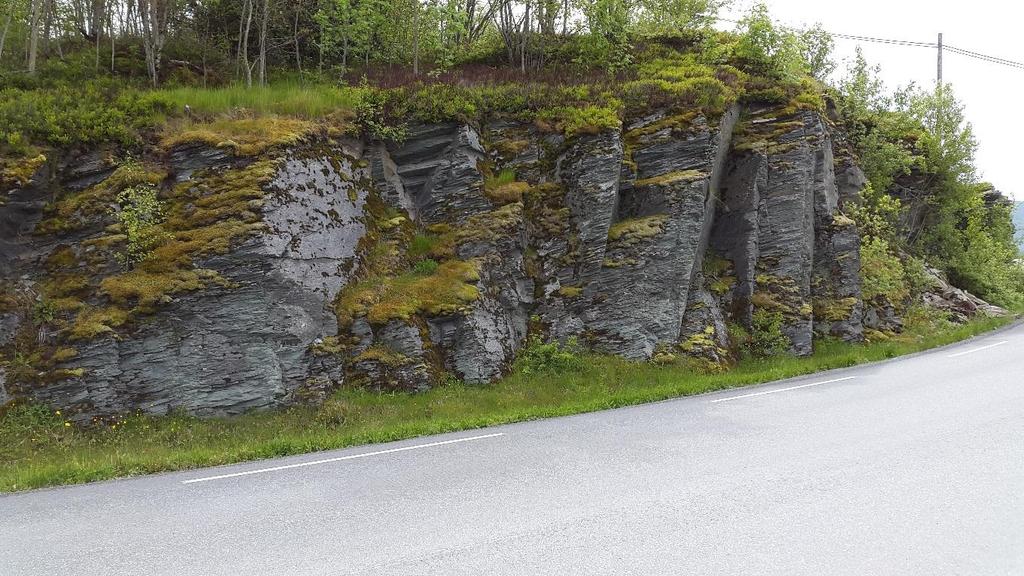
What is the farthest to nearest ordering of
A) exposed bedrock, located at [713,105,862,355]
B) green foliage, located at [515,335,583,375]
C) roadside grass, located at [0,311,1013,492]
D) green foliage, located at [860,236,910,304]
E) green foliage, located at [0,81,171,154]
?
green foliage, located at [860,236,910,304] < exposed bedrock, located at [713,105,862,355] < green foliage, located at [515,335,583,375] < green foliage, located at [0,81,171,154] < roadside grass, located at [0,311,1013,492]

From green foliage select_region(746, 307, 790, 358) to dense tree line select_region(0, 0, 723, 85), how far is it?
35.0 ft

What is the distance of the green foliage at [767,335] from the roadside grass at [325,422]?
4.59ft

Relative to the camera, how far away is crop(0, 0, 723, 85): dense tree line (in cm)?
1978

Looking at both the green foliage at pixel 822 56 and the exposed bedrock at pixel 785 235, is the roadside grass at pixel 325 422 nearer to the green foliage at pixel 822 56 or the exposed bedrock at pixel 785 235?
the exposed bedrock at pixel 785 235

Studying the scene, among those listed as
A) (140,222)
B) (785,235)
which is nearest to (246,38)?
(140,222)

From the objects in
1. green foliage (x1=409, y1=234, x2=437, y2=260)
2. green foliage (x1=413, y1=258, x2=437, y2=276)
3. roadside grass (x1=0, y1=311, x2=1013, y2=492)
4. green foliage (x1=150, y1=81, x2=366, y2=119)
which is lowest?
roadside grass (x1=0, y1=311, x2=1013, y2=492)

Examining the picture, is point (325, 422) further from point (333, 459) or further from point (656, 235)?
point (656, 235)

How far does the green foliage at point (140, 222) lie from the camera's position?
39.1ft

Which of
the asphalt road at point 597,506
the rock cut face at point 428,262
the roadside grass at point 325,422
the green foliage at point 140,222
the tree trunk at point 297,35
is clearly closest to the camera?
the asphalt road at point 597,506

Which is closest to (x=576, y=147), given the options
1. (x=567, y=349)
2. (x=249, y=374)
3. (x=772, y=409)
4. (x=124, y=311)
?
(x=567, y=349)

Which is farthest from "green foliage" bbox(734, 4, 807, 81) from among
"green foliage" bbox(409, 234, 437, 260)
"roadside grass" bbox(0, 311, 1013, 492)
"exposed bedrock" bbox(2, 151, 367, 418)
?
"exposed bedrock" bbox(2, 151, 367, 418)

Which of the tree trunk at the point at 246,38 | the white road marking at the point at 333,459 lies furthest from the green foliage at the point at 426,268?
the tree trunk at the point at 246,38

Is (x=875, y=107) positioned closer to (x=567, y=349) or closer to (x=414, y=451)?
(x=567, y=349)

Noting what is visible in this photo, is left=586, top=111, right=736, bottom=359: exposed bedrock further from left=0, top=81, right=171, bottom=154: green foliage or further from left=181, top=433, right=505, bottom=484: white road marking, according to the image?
left=0, top=81, right=171, bottom=154: green foliage
